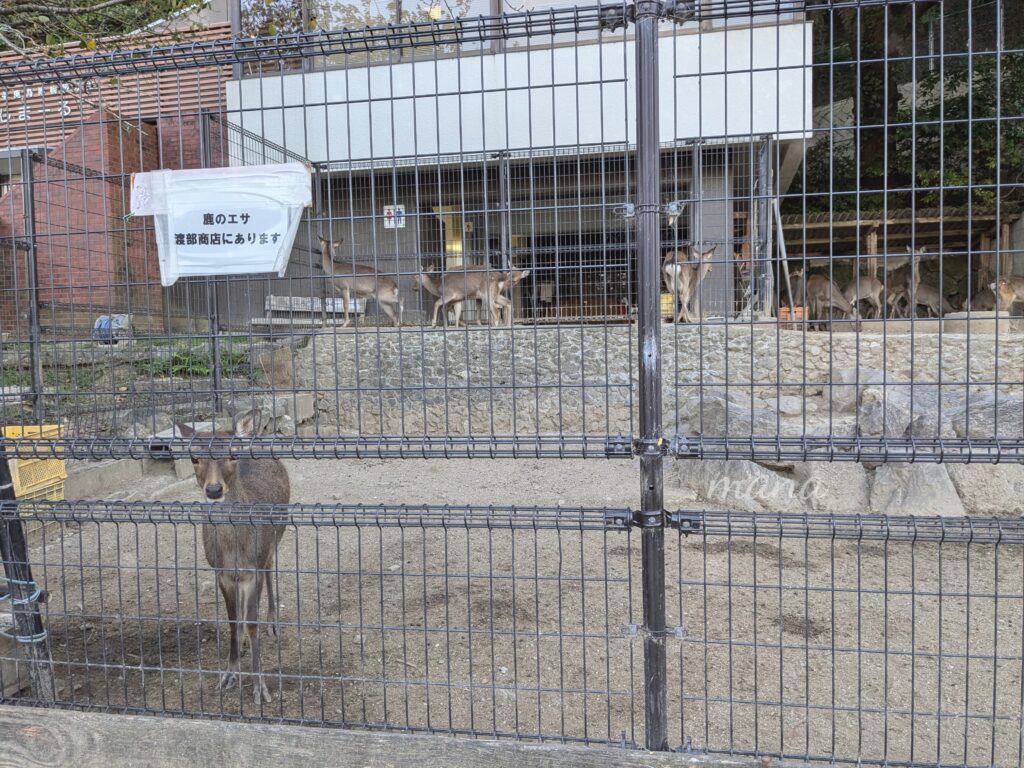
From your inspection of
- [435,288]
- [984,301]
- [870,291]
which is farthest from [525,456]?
[984,301]

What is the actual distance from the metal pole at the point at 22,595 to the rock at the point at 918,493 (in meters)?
6.10

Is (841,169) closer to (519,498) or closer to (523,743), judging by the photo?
(519,498)

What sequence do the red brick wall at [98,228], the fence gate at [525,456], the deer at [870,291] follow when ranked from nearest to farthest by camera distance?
the fence gate at [525,456] < the red brick wall at [98,228] < the deer at [870,291]

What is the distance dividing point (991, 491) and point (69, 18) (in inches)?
334

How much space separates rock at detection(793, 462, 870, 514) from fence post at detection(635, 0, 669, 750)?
15.2 feet

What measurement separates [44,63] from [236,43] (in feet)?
2.85

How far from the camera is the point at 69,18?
5.92 meters

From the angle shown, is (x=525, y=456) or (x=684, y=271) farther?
(x=684, y=271)

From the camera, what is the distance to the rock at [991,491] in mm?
6547

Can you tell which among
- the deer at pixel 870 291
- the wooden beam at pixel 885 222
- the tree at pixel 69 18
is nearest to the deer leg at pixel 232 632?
the tree at pixel 69 18

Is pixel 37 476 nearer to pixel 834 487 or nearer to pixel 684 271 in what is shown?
pixel 684 271

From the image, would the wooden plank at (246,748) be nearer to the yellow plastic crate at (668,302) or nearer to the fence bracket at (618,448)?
the fence bracket at (618,448)

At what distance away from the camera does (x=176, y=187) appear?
3016mm

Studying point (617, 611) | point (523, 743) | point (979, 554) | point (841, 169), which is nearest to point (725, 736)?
point (523, 743)
